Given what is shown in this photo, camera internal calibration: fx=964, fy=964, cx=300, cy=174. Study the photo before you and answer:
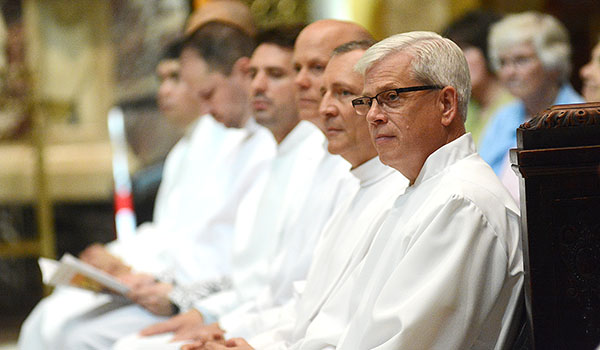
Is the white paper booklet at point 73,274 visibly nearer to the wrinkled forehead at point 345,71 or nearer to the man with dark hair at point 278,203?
the man with dark hair at point 278,203

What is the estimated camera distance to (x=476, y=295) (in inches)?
98.7

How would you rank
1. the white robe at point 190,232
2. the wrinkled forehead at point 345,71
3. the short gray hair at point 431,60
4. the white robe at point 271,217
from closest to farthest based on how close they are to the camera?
the short gray hair at point 431,60 < the wrinkled forehead at point 345,71 < the white robe at point 271,217 < the white robe at point 190,232

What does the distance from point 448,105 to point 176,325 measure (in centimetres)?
219

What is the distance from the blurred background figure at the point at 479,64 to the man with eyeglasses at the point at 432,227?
313cm

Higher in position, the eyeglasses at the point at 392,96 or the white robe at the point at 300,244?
the eyeglasses at the point at 392,96

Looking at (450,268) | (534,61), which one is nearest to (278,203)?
(534,61)

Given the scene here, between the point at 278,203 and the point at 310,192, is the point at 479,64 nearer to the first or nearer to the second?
the point at 278,203

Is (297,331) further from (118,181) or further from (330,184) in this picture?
(118,181)

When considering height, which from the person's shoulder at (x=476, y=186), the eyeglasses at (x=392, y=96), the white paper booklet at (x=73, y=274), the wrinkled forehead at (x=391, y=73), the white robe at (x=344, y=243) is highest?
the wrinkled forehead at (x=391, y=73)

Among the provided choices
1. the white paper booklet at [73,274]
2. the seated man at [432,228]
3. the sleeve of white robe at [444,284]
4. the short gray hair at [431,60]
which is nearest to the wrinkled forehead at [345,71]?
the seated man at [432,228]

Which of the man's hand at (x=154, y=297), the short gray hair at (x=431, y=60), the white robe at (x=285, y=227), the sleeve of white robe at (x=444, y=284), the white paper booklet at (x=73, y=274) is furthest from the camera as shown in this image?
the man's hand at (x=154, y=297)

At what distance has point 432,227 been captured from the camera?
2547 mm

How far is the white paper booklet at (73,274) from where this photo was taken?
461cm

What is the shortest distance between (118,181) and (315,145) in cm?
537
